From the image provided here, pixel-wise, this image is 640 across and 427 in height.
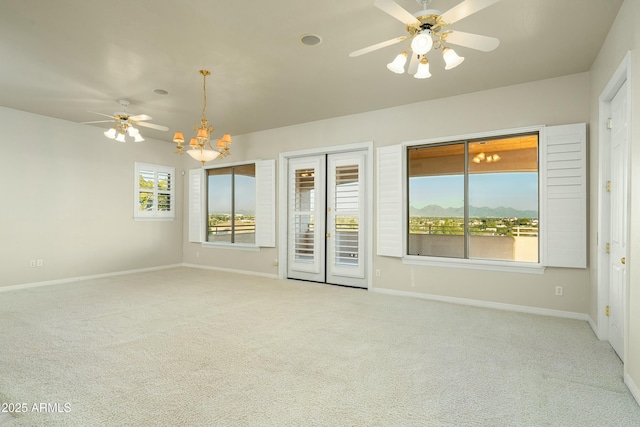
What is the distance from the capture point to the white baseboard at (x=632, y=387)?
217 cm

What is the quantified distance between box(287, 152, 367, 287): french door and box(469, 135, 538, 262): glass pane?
6.04ft

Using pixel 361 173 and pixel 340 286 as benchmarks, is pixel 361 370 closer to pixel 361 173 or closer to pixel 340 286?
pixel 340 286

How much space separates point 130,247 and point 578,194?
7.41 metres

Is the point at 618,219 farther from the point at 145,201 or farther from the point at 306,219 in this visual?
the point at 145,201

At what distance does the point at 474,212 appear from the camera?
5.14m

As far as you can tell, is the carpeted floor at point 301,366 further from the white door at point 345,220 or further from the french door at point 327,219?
the french door at point 327,219

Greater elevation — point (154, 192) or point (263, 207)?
point (154, 192)

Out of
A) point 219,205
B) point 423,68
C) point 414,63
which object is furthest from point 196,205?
point 423,68

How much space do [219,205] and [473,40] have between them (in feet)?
20.0

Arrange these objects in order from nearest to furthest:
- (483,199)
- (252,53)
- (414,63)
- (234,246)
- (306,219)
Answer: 1. (414,63)
2. (252,53)
3. (483,199)
4. (306,219)
5. (234,246)

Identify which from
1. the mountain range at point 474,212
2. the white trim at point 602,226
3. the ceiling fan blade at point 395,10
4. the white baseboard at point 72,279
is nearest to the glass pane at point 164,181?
the white baseboard at point 72,279

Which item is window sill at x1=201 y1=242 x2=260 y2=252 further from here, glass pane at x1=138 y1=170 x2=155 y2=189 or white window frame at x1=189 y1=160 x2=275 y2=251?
glass pane at x1=138 y1=170 x2=155 y2=189

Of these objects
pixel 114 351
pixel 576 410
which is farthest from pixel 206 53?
pixel 576 410

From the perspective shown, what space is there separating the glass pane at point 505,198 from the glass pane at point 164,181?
615 centimetres
